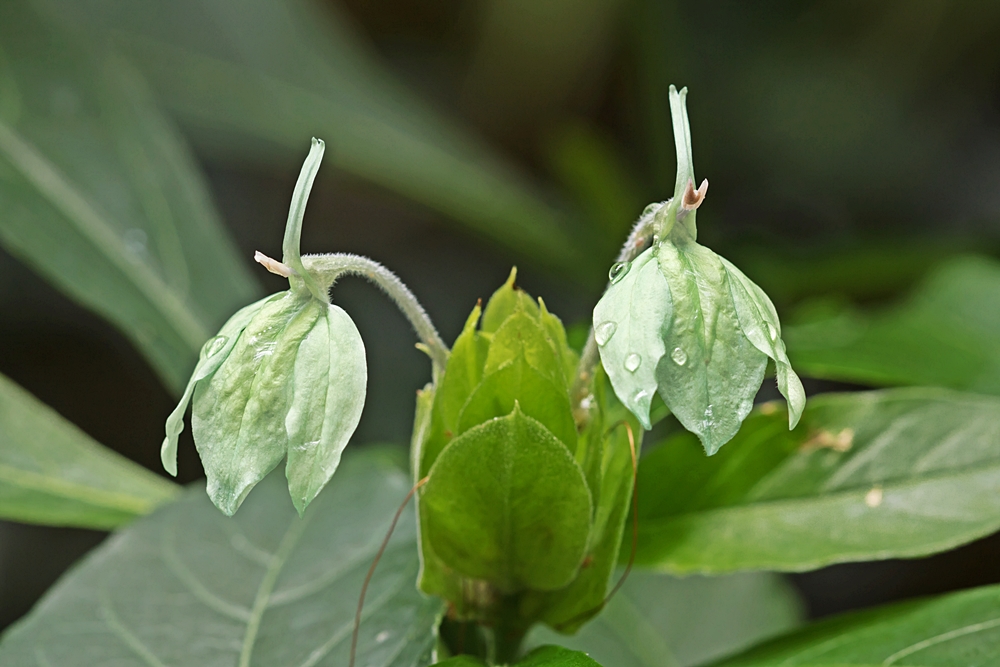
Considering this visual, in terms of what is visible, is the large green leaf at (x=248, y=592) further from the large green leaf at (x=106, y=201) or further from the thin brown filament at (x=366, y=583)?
the large green leaf at (x=106, y=201)

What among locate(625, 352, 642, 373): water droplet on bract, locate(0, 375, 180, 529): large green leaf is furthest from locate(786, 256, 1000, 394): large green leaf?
locate(0, 375, 180, 529): large green leaf

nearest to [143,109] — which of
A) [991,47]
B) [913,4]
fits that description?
[913,4]

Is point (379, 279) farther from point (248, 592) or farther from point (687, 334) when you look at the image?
point (248, 592)

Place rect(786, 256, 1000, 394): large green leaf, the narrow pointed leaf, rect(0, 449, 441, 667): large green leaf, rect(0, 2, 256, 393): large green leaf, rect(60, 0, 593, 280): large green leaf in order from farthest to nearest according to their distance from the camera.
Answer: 1. rect(60, 0, 593, 280): large green leaf
2. rect(0, 2, 256, 393): large green leaf
3. rect(786, 256, 1000, 394): large green leaf
4. rect(0, 449, 441, 667): large green leaf
5. the narrow pointed leaf

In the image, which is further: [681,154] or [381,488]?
[381,488]

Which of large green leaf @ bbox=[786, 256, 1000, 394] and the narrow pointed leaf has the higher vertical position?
large green leaf @ bbox=[786, 256, 1000, 394]

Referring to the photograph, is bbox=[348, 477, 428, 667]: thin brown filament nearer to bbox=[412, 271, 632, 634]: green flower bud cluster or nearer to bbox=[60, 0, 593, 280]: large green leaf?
bbox=[412, 271, 632, 634]: green flower bud cluster

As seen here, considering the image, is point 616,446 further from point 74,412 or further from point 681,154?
point 74,412
